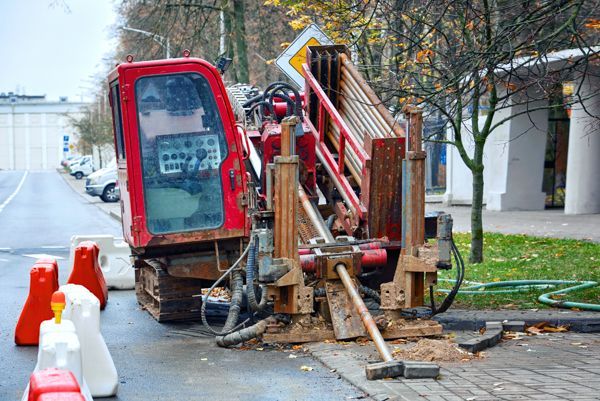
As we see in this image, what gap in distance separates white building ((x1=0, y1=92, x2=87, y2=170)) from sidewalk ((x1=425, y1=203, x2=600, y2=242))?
146 meters

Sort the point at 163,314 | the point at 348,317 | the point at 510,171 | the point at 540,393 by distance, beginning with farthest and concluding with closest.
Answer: the point at 510,171, the point at 163,314, the point at 348,317, the point at 540,393

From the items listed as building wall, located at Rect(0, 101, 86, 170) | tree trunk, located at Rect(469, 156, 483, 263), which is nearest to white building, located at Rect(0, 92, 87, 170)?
building wall, located at Rect(0, 101, 86, 170)

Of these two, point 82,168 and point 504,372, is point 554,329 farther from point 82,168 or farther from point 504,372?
point 82,168

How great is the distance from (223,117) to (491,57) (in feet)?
8.92

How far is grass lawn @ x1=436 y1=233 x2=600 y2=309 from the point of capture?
11.0 m

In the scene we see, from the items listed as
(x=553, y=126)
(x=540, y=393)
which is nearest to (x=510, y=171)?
(x=553, y=126)

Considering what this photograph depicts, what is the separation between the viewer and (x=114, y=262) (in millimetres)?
14039

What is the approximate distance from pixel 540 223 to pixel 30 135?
15429 centimetres

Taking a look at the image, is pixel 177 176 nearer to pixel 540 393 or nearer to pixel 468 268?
pixel 540 393

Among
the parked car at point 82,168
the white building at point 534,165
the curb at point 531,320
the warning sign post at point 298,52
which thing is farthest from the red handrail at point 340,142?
the parked car at point 82,168

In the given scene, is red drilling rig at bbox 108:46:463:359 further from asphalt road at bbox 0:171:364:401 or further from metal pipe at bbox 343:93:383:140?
asphalt road at bbox 0:171:364:401

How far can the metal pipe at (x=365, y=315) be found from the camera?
25.4 ft

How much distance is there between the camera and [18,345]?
368 inches

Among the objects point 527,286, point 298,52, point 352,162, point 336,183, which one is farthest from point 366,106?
point 298,52
